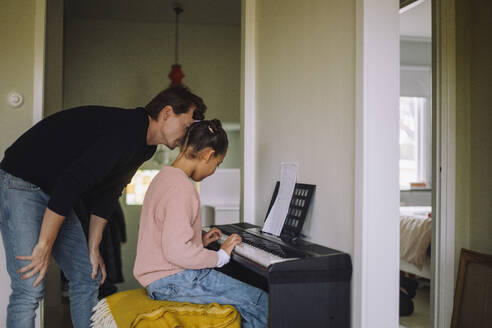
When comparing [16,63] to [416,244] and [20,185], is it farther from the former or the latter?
[416,244]

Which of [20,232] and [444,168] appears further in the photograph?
[444,168]

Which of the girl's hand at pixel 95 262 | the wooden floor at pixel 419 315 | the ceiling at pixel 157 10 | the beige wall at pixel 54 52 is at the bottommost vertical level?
the wooden floor at pixel 419 315

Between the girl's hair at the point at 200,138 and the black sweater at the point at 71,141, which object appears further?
the girl's hair at the point at 200,138

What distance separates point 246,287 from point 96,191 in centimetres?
75

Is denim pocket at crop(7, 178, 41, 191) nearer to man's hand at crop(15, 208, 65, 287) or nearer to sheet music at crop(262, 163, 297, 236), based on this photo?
man's hand at crop(15, 208, 65, 287)

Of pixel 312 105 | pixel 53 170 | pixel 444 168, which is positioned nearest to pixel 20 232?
pixel 53 170

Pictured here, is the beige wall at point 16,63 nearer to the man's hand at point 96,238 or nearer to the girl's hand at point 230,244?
the man's hand at point 96,238

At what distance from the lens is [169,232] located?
1583 mm

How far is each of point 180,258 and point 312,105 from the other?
838 millimetres

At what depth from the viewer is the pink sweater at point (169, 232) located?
1585 mm

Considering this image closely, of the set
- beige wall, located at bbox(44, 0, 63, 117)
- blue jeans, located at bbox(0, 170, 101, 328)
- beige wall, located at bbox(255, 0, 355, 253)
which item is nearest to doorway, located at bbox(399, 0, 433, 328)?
beige wall, located at bbox(255, 0, 355, 253)

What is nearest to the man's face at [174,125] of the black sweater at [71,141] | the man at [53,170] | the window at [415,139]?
the man at [53,170]

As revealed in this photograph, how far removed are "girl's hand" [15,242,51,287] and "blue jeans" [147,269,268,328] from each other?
37cm

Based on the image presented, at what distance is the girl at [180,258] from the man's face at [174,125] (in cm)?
14
